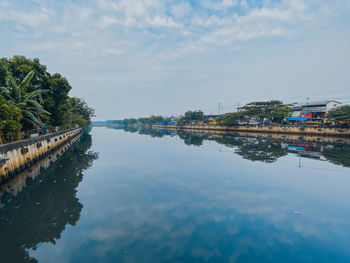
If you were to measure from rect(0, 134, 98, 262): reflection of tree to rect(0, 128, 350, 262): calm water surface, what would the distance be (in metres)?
0.04

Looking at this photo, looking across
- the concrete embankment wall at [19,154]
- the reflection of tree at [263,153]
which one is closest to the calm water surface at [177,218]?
the concrete embankment wall at [19,154]

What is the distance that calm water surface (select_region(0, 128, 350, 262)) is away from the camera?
210 inches

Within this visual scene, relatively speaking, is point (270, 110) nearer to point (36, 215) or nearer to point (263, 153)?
point (263, 153)

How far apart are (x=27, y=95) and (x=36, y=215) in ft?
44.9

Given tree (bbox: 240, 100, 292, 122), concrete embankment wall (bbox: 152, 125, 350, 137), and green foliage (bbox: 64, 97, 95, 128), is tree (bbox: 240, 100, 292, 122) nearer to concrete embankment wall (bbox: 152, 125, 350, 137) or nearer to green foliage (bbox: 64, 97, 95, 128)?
concrete embankment wall (bbox: 152, 125, 350, 137)

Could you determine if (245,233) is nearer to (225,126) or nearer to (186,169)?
(186,169)

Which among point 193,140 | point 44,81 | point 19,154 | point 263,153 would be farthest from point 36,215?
point 193,140

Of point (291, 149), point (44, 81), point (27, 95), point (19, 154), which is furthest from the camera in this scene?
point (291, 149)

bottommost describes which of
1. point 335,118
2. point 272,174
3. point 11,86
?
point 272,174

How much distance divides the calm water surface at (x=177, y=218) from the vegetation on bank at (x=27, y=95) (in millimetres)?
5344

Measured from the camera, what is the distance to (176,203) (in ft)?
28.4

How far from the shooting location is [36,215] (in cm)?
769

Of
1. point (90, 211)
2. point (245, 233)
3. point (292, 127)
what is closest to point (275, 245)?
point (245, 233)

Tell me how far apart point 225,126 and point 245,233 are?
76.4 m
